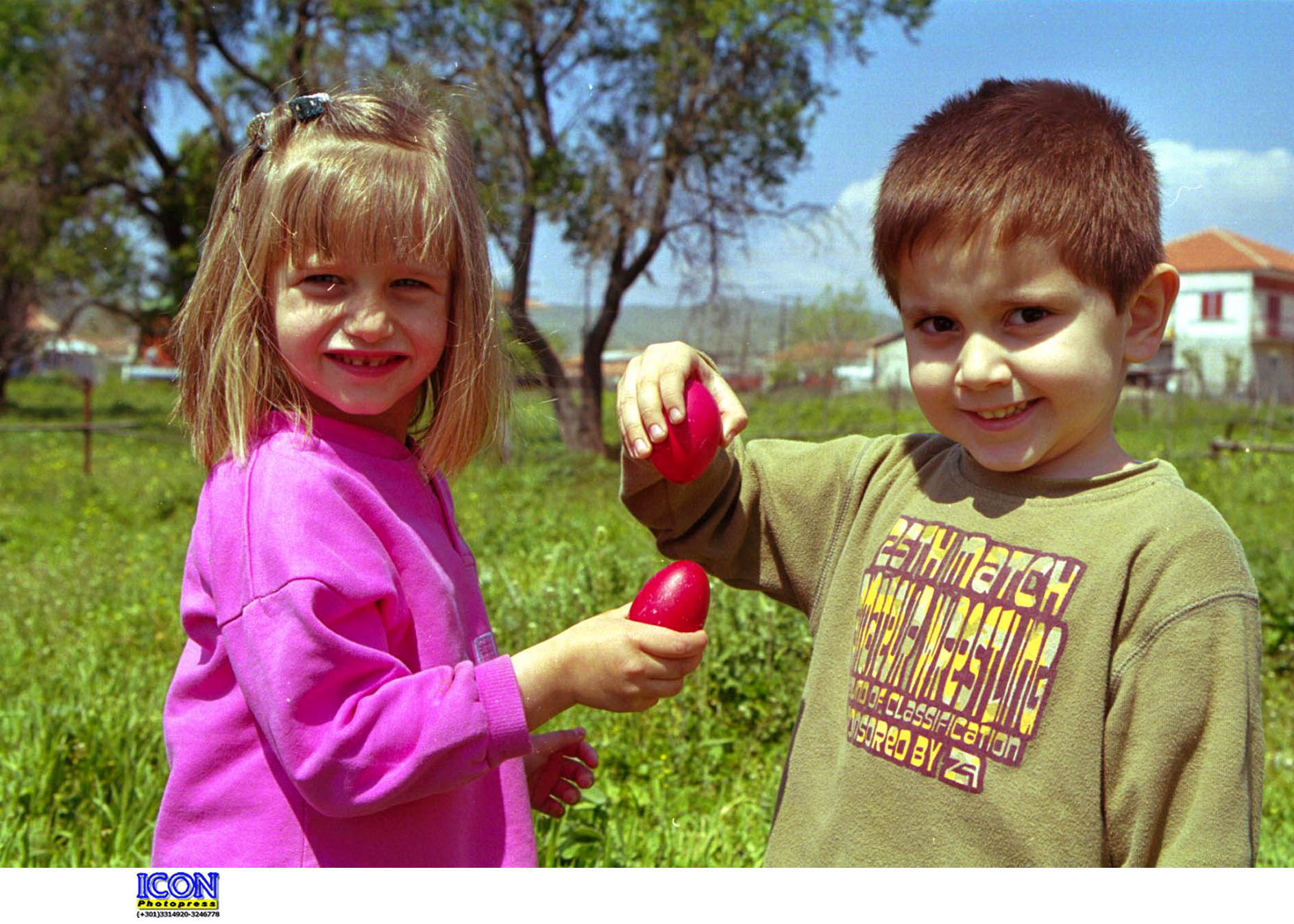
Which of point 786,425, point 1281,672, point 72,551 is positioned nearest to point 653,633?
point 1281,672

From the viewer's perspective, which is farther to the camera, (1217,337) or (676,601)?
(1217,337)

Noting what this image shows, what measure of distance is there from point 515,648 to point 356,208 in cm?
252

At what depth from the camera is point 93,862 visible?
8.55 ft

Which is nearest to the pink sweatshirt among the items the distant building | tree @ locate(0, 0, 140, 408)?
the distant building

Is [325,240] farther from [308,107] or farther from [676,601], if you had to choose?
[676,601]

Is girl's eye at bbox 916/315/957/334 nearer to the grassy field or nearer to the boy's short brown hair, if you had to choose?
the boy's short brown hair

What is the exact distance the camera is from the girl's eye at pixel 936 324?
4.69ft

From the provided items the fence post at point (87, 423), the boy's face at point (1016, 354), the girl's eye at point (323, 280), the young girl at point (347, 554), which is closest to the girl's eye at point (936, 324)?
the boy's face at point (1016, 354)

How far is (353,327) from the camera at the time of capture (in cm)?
146

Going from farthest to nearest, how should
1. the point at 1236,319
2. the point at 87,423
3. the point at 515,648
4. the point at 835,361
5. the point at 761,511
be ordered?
the point at 1236,319 → the point at 835,361 → the point at 87,423 → the point at 515,648 → the point at 761,511

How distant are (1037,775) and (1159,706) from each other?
0.53 feet

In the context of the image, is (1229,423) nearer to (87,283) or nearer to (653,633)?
(653,633)

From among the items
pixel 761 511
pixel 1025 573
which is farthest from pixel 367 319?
pixel 1025 573

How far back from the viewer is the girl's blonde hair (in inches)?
57.9
